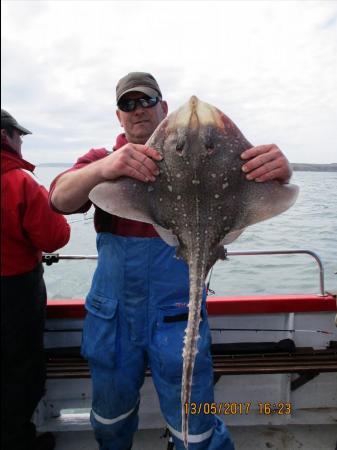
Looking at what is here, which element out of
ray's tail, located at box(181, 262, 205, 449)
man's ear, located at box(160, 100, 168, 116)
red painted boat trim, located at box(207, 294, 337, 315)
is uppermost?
man's ear, located at box(160, 100, 168, 116)

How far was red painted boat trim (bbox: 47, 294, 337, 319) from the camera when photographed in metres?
3.63

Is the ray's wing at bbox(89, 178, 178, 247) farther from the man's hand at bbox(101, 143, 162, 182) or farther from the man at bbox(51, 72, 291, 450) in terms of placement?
the man at bbox(51, 72, 291, 450)

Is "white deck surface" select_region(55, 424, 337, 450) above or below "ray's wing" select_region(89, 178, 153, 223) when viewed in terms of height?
below

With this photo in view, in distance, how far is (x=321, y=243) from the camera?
1381 cm

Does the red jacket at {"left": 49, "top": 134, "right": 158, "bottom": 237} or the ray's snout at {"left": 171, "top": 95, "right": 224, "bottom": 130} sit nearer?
the ray's snout at {"left": 171, "top": 95, "right": 224, "bottom": 130}

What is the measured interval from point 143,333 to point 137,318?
0.38 ft

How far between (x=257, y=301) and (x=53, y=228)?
6.89 feet

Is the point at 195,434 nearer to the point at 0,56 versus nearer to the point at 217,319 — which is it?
the point at 217,319

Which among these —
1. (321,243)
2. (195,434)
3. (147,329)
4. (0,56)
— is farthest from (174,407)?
(321,243)

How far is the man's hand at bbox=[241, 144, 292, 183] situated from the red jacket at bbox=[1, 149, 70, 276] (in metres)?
1.70

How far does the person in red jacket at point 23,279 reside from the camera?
2.67 meters

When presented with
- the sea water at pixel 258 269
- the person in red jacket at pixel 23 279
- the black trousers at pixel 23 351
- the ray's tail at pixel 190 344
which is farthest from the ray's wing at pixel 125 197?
the sea water at pixel 258 269

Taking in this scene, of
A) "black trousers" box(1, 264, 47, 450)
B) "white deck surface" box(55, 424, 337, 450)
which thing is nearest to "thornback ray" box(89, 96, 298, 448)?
"black trousers" box(1, 264, 47, 450)

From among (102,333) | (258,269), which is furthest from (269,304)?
(258,269)
